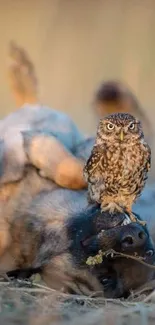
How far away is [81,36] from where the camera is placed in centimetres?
663

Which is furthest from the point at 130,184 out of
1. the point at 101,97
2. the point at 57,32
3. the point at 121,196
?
the point at 57,32

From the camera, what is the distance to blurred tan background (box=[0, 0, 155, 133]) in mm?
6301

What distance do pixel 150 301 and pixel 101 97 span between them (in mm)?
1832

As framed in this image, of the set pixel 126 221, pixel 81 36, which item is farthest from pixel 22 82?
pixel 81 36

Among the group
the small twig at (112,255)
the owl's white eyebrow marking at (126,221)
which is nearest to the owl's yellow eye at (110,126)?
the owl's white eyebrow marking at (126,221)

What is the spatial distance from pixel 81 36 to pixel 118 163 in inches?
150

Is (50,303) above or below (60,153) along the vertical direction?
below

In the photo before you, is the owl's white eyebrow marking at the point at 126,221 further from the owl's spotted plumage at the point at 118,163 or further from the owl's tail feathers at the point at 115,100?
the owl's tail feathers at the point at 115,100

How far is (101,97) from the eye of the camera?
407 cm

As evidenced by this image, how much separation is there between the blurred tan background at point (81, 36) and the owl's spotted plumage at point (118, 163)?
3204 mm

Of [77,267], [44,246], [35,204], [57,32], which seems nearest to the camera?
[77,267]

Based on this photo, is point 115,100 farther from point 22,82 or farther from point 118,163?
point 118,163

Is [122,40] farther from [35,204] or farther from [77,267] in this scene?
[77,267]

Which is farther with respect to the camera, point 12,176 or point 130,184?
point 12,176
